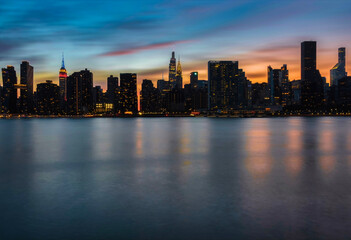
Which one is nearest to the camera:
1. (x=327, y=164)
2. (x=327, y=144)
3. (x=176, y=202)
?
(x=176, y=202)

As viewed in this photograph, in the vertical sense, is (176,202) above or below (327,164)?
above

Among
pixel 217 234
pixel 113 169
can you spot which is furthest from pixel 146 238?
pixel 113 169

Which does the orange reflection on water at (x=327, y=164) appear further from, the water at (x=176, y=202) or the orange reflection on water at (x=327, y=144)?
the orange reflection on water at (x=327, y=144)

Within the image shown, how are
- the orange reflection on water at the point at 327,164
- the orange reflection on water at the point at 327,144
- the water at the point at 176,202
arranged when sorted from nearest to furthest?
the water at the point at 176,202, the orange reflection on water at the point at 327,164, the orange reflection on water at the point at 327,144

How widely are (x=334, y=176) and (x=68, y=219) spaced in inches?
827

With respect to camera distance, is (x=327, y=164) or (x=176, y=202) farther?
(x=327, y=164)

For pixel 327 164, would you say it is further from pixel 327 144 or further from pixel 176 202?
pixel 327 144

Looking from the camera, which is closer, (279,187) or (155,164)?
(279,187)

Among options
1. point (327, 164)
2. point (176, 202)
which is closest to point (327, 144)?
point (327, 164)

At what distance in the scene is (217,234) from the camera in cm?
1292

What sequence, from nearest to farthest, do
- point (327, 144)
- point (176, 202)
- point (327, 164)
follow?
point (176, 202), point (327, 164), point (327, 144)

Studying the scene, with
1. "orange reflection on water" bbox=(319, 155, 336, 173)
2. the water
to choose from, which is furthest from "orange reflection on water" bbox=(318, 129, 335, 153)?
the water

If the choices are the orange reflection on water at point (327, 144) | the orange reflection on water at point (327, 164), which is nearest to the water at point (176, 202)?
the orange reflection on water at point (327, 164)

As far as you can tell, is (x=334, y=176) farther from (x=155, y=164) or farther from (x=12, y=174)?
(x=12, y=174)
